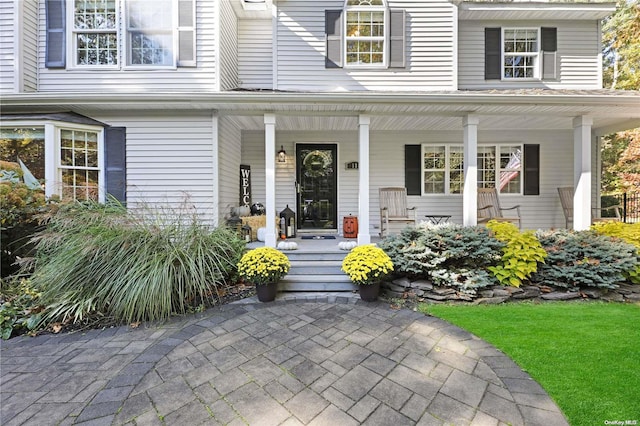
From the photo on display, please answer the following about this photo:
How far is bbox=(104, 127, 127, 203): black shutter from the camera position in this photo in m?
5.02

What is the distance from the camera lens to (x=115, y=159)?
199 inches

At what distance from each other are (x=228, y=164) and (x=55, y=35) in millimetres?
3751

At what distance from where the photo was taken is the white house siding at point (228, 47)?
5457 millimetres

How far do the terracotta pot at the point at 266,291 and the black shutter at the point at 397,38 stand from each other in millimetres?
5073

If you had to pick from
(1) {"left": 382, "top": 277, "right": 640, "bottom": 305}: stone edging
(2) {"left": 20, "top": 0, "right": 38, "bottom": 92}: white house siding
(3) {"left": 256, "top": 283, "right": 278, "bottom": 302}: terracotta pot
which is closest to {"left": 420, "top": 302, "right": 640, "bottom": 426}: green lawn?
(1) {"left": 382, "top": 277, "right": 640, "bottom": 305}: stone edging

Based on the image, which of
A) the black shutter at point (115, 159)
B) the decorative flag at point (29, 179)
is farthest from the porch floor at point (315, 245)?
the decorative flag at point (29, 179)

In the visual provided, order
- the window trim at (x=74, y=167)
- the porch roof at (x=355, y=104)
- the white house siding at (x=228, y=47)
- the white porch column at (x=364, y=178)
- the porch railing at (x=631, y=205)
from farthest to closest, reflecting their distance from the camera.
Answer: the porch railing at (x=631, y=205), the white house siding at (x=228, y=47), the white porch column at (x=364, y=178), the window trim at (x=74, y=167), the porch roof at (x=355, y=104)

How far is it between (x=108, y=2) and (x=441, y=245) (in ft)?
23.4

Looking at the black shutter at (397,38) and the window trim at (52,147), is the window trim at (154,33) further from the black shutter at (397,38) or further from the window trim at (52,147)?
the black shutter at (397,38)

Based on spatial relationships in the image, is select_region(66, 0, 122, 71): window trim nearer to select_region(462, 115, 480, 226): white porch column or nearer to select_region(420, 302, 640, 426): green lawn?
select_region(462, 115, 480, 226): white porch column

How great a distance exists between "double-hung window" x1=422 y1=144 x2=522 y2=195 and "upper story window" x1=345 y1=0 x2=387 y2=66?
234 centimetres

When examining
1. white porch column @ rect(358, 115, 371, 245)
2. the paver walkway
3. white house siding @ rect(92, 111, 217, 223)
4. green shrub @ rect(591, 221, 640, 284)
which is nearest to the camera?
the paver walkway

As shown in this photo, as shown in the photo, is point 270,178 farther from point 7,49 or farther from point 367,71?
point 7,49

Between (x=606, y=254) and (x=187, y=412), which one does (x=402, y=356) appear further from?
(x=606, y=254)
